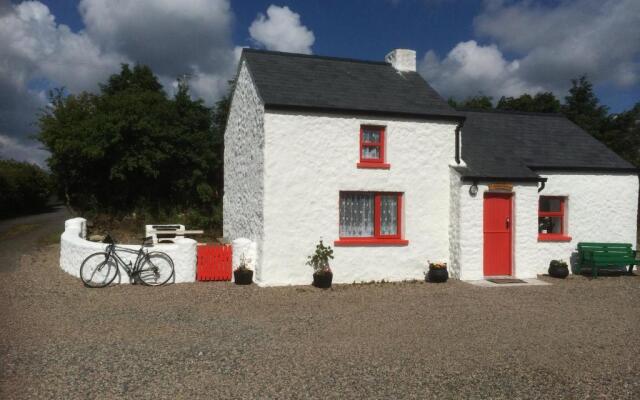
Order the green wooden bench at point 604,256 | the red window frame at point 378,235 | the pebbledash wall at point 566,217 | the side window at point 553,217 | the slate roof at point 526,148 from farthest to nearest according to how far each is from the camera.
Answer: the side window at point 553,217
the green wooden bench at point 604,256
the slate roof at point 526,148
the pebbledash wall at point 566,217
the red window frame at point 378,235

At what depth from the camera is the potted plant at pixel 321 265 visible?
468 inches

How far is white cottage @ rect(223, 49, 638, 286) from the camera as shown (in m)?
12.3

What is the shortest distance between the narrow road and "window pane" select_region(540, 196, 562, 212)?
15511mm

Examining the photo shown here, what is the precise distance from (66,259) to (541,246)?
13.3 metres

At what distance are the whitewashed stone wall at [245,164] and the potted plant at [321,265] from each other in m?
1.39

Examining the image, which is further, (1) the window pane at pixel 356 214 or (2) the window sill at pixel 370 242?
(1) the window pane at pixel 356 214

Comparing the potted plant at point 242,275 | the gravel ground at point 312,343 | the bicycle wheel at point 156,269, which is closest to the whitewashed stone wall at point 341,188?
the potted plant at point 242,275

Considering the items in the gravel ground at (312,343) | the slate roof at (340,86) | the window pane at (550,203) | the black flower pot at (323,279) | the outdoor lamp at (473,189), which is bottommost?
the gravel ground at (312,343)

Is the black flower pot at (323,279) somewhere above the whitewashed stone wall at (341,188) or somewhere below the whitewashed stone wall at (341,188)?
below

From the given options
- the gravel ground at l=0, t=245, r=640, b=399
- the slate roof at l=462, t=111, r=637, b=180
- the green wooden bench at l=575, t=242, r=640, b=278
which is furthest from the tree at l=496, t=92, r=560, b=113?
the gravel ground at l=0, t=245, r=640, b=399

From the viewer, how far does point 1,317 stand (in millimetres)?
8555

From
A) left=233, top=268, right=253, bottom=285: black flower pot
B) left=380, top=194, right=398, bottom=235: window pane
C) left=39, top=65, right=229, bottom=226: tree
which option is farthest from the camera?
left=39, top=65, right=229, bottom=226: tree

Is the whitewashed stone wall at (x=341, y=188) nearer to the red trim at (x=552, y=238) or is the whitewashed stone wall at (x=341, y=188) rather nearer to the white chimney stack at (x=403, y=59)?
→ the red trim at (x=552, y=238)

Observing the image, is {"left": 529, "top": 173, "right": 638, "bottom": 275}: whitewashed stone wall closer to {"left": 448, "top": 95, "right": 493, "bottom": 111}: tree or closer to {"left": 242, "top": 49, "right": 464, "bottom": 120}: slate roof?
{"left": 242, "top": 49, "right": 464, "bottom": 120}: slate roof
